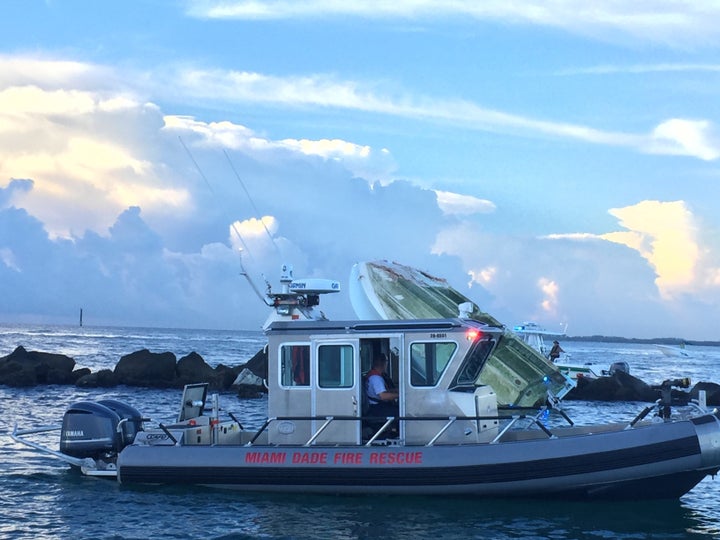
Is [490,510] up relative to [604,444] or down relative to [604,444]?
down

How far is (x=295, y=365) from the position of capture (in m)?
13.5

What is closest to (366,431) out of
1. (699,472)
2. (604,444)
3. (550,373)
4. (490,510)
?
(490,510)

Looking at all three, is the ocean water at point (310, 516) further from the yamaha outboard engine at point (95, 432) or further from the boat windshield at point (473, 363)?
the boat windshield at point (473, 363)

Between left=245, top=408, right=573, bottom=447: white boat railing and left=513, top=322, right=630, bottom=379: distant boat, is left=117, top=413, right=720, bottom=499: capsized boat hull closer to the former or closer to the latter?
left=245, top=408, right=573, bottom=447: white boat railing

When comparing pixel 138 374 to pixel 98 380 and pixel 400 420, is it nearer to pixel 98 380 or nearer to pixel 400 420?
pixel 98 380

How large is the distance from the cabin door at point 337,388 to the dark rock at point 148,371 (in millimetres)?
25960

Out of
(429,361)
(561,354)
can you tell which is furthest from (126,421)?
(561,354)

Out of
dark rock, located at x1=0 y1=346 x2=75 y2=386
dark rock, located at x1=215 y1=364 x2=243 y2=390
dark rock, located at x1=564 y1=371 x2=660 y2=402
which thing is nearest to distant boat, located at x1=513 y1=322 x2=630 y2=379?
dark rock, located at x1=564 y1=371 x2=660 y2=402

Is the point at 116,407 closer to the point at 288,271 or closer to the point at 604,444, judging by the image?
the point at 288,271

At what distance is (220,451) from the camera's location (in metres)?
13.4

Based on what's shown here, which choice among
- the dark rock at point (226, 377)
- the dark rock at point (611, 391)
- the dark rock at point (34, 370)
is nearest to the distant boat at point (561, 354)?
the dark rock at point (611, 391)

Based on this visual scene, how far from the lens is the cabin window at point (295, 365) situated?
13492 millimetres

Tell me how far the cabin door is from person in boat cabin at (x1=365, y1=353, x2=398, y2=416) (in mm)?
209

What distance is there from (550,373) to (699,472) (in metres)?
15.7
